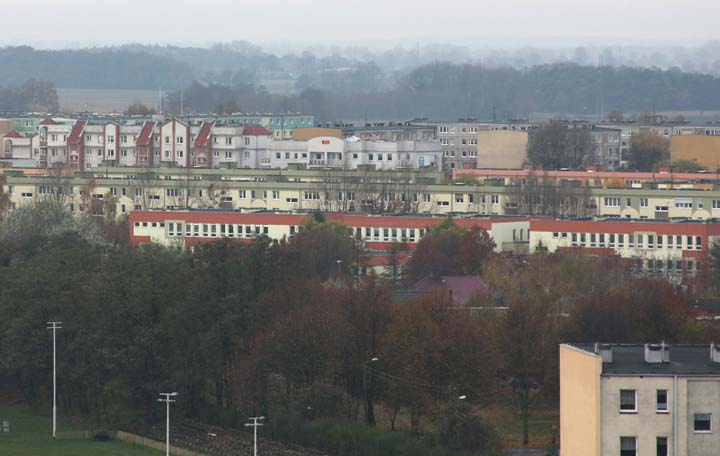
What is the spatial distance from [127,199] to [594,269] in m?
21.4

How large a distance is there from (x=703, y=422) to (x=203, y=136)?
52.0 m

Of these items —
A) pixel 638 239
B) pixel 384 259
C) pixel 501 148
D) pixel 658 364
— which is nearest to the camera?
pixel 658 364

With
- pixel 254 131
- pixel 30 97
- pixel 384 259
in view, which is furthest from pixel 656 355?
pixel 30 97

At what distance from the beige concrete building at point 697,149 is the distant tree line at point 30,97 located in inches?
1630

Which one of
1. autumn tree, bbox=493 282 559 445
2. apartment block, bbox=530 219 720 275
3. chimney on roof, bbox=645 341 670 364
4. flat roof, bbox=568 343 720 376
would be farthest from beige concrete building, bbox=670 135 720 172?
chimney on roof, bbox=645 341 670 364

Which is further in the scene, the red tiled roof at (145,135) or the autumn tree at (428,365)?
the red tiled roof at (145,135)

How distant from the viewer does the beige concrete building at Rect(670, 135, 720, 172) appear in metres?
76.2

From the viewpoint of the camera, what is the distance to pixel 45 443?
30.5m

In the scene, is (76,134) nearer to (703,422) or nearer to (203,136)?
(203,136)

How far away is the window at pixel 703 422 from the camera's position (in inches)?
853

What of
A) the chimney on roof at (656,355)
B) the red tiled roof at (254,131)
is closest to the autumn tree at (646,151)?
the red tiled roof at (254,131)

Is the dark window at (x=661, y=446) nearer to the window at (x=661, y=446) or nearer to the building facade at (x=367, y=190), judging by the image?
the window at (x=661, y=446)

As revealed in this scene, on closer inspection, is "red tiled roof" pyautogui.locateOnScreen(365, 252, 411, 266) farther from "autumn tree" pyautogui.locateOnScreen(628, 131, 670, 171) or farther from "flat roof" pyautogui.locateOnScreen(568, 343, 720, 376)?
"autumn tree" pyautogui.locateOnScreen(628, 131, 670, 171)

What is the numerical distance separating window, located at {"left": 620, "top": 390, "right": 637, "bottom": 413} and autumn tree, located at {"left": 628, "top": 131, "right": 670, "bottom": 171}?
5235cm
